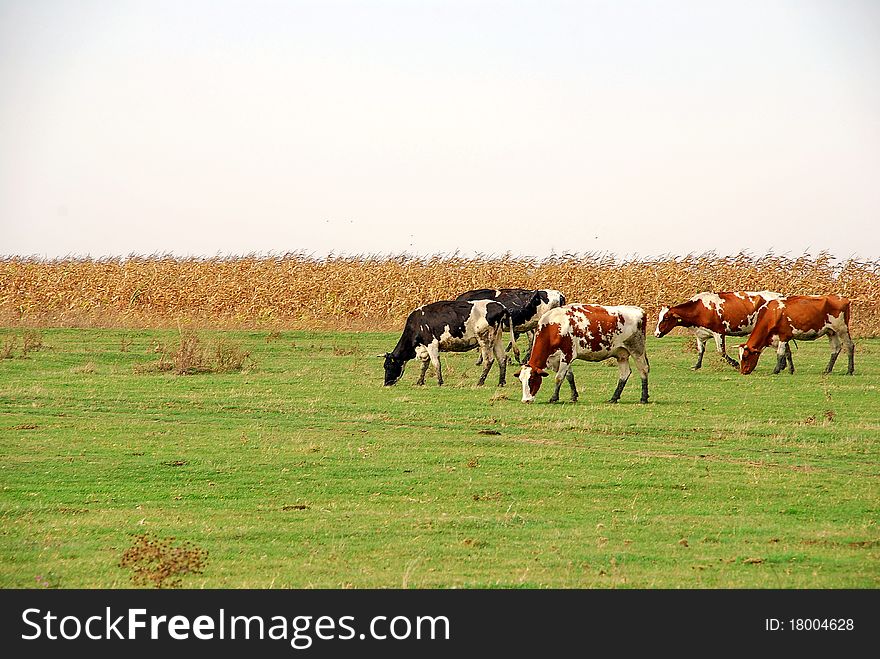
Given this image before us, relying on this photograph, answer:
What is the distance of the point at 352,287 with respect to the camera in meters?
43.6

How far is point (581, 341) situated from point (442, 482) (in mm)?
8053

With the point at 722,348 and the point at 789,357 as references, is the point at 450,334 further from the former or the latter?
the point at 789,357

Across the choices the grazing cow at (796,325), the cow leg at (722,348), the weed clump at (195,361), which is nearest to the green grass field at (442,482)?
the weed clump at (195,361)

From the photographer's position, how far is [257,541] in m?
10.7

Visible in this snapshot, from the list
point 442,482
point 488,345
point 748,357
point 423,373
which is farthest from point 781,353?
point 442,482

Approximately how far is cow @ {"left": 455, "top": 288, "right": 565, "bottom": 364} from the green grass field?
4.29 metres

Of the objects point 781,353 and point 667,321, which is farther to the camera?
point 667,321

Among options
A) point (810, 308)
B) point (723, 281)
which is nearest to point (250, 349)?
point (810, 308)

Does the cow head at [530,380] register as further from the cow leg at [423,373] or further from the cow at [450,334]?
the cow leg at [423,373]

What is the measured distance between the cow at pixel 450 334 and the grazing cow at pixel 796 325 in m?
6.05

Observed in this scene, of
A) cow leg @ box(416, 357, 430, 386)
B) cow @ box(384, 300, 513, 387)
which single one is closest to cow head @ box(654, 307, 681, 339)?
cow @ box(384, 300, 513, 387)

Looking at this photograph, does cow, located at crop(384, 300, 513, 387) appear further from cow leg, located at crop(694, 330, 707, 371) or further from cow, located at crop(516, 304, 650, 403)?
cow leg, located at crop(694, 330, 707, 371)

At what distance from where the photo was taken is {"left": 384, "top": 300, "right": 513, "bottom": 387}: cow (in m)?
24.2

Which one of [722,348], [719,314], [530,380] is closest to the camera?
[530,380]
